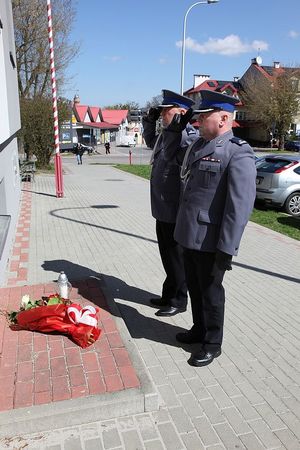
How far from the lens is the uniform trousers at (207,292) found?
10.8ft

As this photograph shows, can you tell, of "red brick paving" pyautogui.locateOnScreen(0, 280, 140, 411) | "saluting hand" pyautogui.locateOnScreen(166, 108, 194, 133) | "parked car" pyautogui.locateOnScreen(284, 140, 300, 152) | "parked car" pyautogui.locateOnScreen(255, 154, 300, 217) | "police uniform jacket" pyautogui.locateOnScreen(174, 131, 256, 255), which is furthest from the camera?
"parked car" pyautogui.locateOnScreen(284, 140, 300, 152)

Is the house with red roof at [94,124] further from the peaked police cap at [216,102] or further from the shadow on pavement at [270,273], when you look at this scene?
the peaked police cap at [216,102]

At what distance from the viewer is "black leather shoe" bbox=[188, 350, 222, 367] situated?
3451 millimetres

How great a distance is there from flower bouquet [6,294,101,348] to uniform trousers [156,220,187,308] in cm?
94

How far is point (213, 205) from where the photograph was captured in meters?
3.16

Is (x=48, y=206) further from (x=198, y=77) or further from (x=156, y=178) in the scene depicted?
(x=198, y=77)

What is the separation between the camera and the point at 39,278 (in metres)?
5.46

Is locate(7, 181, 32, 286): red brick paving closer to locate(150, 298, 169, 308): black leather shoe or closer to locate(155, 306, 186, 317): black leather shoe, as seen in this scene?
locate(150, 298, 169, 308): black leather shoe

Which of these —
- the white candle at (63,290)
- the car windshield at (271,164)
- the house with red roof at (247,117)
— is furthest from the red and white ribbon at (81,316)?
the house with red roof at (247,117)

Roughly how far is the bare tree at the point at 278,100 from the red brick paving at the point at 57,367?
47.8m

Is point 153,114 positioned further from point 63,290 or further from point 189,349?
point 189,349

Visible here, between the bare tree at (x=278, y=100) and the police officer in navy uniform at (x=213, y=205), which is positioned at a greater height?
the bare tree at (x=278, y=100)

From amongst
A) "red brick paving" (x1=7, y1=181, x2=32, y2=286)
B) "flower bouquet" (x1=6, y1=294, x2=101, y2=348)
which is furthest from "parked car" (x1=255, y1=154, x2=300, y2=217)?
"flower bouquet" (x1=6, y1=294, x2=101, y2=348)

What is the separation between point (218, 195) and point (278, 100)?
1895 inches
